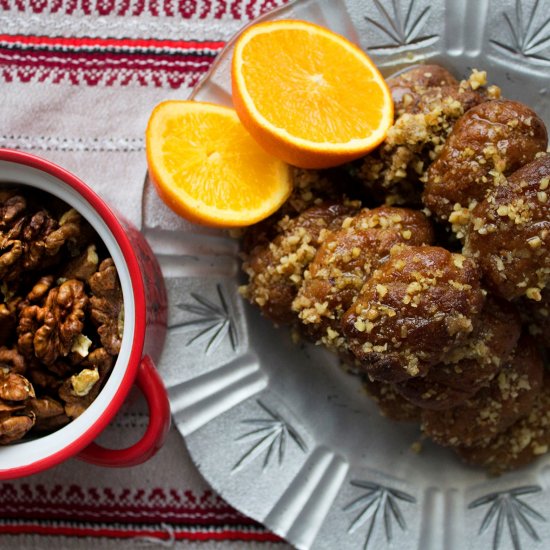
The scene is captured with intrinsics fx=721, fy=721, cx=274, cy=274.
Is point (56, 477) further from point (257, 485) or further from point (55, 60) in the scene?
point (55, 60)

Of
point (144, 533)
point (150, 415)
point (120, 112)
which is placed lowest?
point (144, 533)

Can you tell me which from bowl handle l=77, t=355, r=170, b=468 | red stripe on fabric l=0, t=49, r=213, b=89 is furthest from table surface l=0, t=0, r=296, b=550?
bowl handle l=77, t=355, r=170, b=468

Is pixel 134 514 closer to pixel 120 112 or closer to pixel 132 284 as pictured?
pixel 132 284

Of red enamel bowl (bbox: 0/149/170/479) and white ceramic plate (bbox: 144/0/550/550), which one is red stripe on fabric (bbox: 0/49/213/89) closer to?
white ceramic plate (bbox: 144/0/550/550)

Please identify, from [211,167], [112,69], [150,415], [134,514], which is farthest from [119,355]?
[112,69]

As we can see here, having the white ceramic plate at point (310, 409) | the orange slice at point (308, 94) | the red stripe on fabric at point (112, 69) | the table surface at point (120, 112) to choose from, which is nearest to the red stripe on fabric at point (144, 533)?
the table surface at point (120, 112)

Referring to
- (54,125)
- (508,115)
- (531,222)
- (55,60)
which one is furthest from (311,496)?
(55,60)

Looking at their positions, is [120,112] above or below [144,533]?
above
